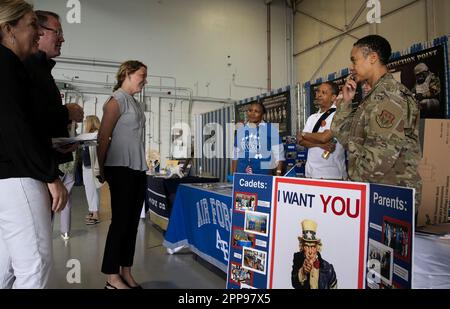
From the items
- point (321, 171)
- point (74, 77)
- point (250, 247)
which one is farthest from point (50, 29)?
point (74, 77)

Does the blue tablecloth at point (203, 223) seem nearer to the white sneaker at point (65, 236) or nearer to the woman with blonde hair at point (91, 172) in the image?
the white sneaker at point (65, 236)

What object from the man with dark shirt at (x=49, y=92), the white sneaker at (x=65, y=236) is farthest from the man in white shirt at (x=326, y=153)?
the white sneaker at (x=65, y=236)

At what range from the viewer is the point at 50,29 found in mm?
1448

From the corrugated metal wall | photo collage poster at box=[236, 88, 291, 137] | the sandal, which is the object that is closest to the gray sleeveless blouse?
the sandal

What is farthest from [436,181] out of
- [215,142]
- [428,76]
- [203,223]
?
[215,142]

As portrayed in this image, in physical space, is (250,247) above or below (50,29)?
below

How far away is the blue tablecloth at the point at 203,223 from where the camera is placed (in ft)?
7.11

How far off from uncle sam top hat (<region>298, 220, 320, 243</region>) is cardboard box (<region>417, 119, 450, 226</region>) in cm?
66

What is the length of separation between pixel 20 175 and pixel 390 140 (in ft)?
4.07

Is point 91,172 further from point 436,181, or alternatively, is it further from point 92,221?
point 436,181

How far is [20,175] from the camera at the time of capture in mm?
939

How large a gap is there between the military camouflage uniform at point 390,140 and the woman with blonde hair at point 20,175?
1.11 meters
